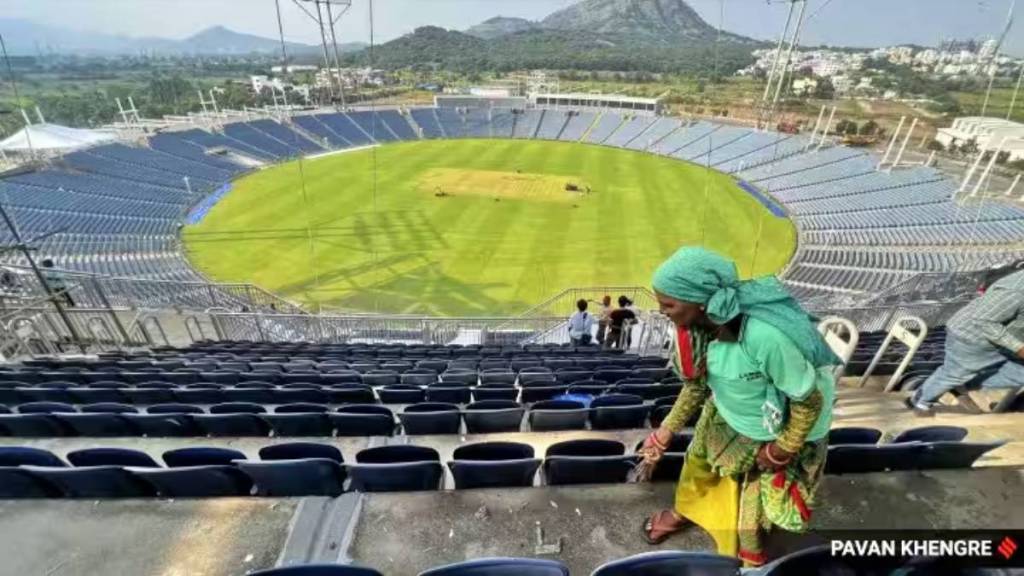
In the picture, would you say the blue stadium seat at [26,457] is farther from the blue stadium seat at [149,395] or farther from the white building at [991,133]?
the white building at [991,133]

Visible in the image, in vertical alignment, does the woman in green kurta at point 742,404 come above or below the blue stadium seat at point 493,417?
above

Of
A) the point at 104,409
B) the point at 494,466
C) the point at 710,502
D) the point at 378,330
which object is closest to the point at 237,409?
the point at 104,409

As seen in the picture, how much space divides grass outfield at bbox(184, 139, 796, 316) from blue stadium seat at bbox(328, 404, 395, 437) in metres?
13.2

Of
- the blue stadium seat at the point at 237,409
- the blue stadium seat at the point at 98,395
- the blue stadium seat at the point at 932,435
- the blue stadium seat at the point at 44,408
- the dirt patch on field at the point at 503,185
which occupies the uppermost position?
the blue stadium seat at the point at 932,435

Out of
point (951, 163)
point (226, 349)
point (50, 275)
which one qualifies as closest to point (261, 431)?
point (226, 349)

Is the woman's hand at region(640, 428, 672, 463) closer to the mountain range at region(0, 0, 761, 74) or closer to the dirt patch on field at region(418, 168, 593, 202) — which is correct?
the dirt patch on field at region(418, 168, 593, 202)

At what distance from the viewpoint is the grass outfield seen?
20062 mm

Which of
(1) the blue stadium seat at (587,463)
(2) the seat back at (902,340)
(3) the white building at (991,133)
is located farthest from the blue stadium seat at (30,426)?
(3) the white building at (991,133)

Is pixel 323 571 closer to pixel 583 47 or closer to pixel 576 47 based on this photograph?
pixel 583 47

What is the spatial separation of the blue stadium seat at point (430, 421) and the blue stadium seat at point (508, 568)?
99.4 inches

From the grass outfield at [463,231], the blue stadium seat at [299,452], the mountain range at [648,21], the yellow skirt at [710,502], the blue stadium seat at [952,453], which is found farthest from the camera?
the mountain range at [648,21]

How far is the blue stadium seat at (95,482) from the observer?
3.18 meters

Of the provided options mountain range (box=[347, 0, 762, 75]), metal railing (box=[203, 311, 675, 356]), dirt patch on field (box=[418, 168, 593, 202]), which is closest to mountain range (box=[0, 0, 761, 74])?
mountain range (box=[347, 0, 762, 75])

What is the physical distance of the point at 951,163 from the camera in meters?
31.1
